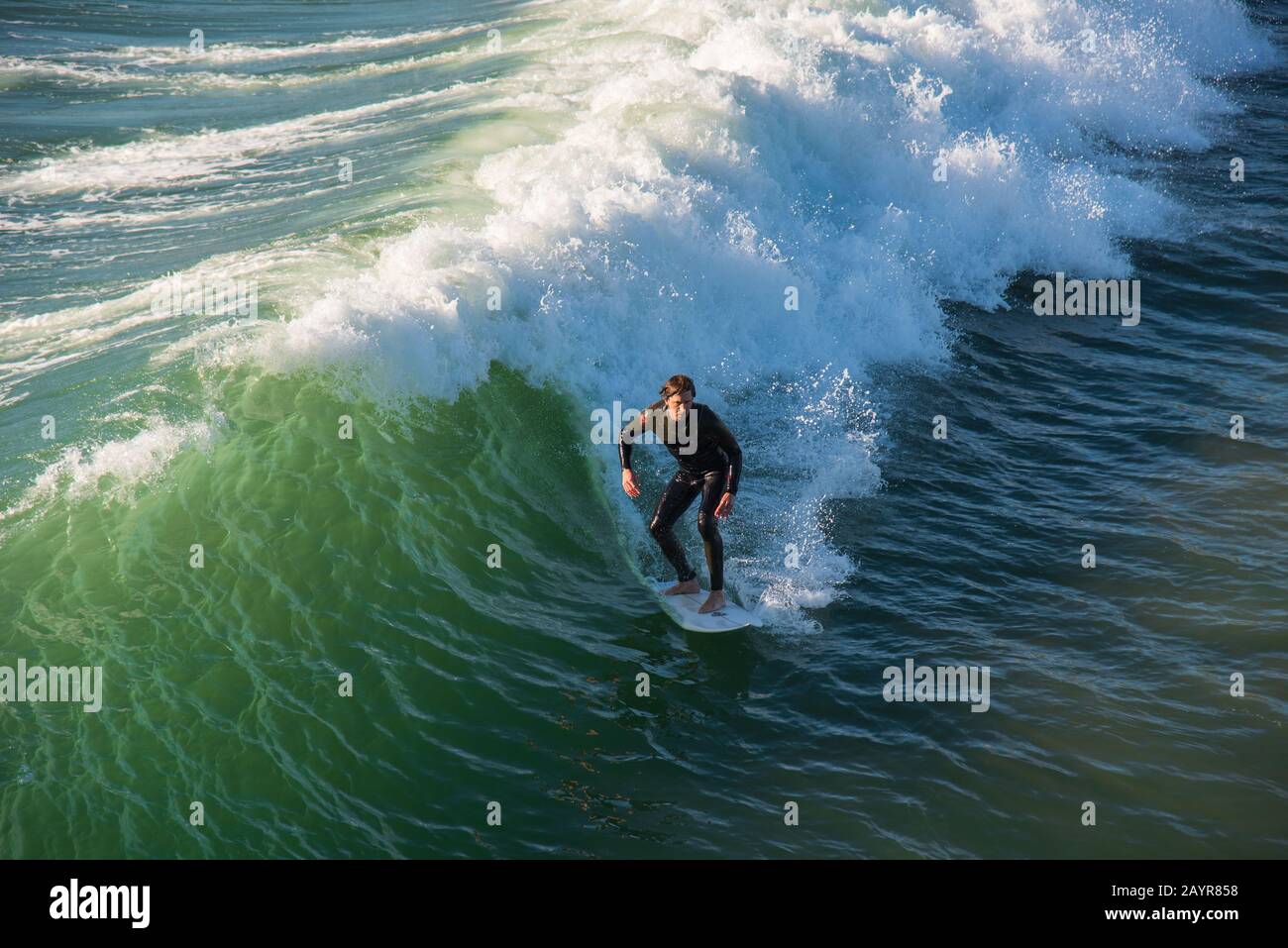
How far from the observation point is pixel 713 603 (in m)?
9.09

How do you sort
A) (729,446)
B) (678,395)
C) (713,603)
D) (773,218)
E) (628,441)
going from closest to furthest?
(678,395), (729,446), (713,603), (628,441), (773,218)

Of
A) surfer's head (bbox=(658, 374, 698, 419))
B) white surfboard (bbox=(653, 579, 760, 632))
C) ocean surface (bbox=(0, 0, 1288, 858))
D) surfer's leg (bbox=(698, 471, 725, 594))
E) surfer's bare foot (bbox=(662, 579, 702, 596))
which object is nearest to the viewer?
ocean surface (bbox=(0, 0, 1288, 858))

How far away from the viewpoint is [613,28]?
2330 centimetres

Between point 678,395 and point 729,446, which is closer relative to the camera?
point 678,395

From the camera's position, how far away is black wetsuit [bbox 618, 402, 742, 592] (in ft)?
29.3

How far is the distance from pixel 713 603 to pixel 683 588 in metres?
0.37

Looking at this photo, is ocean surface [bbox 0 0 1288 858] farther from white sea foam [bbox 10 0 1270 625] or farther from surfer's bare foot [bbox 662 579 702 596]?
surfer's bare foot [bbox 662 579 702 596]

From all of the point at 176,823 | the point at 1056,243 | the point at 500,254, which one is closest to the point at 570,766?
the point at 176,823

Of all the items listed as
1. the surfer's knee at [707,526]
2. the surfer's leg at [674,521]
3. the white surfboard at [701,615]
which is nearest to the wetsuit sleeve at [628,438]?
the surfer's leg at [674,521]

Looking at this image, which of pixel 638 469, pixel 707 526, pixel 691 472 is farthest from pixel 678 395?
pixel 638 469

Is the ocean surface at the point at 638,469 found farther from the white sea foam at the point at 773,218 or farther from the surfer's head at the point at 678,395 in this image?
the surfer's head at the point at 678,395

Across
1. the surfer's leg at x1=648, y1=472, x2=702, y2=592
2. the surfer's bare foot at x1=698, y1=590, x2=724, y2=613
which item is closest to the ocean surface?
the surfer's bare foot at x1=698, y1=590, x2=724, y2=613

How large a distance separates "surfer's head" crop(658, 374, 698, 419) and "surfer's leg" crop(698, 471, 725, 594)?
648 millimetres

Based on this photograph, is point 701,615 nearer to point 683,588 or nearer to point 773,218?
point 683,588
